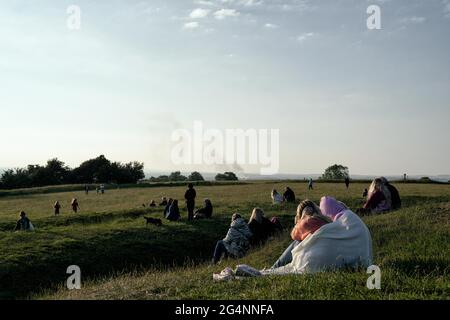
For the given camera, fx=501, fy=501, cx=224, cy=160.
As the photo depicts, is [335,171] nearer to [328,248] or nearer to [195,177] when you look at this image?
[195,177]

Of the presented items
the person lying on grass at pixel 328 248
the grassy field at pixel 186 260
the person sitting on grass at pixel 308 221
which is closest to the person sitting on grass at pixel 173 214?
the grassy field at pixel 186 260

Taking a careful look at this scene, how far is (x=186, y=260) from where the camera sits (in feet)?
66.0

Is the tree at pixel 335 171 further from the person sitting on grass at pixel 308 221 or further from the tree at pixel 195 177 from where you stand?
the person sitting on grass at pixel 308 221

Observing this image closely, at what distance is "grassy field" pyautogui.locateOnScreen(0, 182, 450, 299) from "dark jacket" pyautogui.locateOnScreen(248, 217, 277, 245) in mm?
731

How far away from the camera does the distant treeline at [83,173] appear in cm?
12019

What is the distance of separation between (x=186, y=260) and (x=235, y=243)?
10.5 ft

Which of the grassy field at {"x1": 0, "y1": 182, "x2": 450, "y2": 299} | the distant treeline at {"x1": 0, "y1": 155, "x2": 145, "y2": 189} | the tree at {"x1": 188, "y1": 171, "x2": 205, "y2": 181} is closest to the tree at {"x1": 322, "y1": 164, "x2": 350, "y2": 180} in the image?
the tree at {"x1": 188, "y1": 171, "x2": 205, "y2": 181}

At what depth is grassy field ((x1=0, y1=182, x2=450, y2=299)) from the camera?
24.7 feet

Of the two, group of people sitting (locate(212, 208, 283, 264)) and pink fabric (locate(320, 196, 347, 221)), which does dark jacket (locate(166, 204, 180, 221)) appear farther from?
pink fabric (locate(320, 196, 347, 221))

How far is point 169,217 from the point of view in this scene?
2780 cm

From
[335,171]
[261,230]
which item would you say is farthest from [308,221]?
[335,171]

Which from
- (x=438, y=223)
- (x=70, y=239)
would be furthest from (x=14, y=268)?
Result: (x=438, y=223)

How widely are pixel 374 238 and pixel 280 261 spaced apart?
5174 millimetres
